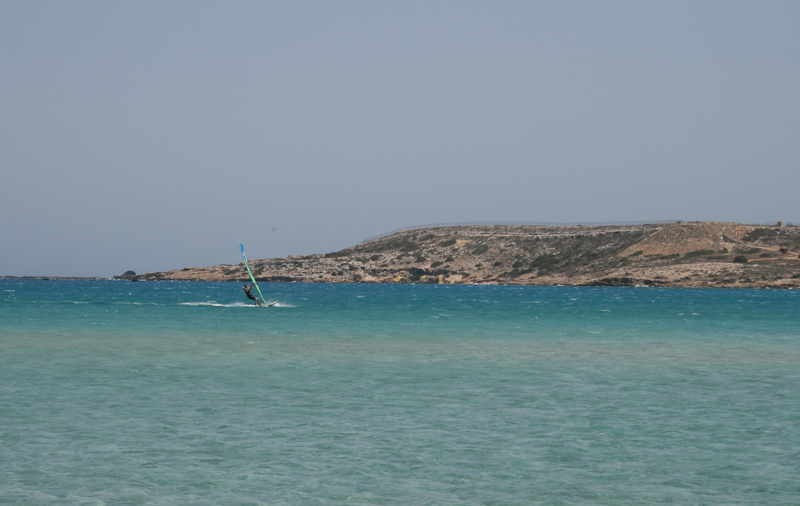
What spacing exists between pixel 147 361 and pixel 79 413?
36.1 ft

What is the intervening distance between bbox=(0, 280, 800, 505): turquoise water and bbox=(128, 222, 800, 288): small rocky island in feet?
364

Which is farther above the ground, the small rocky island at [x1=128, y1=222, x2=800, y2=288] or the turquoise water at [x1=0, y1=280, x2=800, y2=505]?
the small rocky island at [x1=128, y1=222, x2=800, y2=288]

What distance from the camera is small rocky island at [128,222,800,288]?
141 metres

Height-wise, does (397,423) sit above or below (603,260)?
below

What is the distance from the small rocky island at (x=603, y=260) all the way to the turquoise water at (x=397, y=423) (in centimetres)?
11104

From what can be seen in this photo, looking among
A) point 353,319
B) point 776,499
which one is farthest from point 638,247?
point 776,499

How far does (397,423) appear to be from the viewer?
17.6 metres

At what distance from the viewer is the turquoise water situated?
12500 mm

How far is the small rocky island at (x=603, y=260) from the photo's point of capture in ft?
464

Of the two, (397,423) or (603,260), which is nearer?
(397,423)

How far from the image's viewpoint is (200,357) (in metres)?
30.9

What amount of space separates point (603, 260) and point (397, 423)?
153 m

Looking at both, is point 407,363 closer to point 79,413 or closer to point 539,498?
point 79,413

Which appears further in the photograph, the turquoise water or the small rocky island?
the small rocky island
